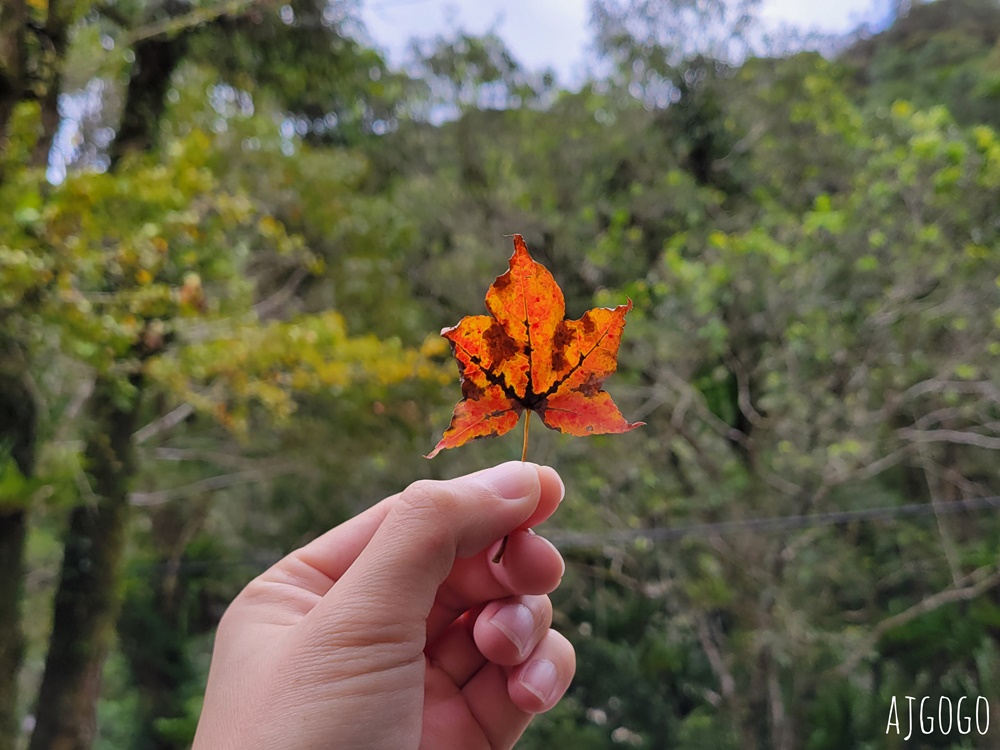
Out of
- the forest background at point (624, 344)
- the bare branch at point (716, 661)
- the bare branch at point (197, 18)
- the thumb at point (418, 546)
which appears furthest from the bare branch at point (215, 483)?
the thumb at point (418, 546)

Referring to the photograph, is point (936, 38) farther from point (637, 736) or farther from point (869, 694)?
point (637, 736)

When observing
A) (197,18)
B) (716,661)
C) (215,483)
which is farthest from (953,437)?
(215,483)

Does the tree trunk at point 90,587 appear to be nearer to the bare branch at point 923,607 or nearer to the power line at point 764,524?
the power line at point 764,524

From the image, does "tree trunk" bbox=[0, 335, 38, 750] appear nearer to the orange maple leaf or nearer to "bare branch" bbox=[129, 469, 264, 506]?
"bare branch" bbox=[129, 469, 264, 506]

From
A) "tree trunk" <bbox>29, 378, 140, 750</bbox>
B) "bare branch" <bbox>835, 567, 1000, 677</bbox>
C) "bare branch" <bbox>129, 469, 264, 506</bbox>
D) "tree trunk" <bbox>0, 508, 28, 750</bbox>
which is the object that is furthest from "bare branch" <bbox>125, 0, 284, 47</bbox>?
Result: "bare branch" <bbox>835, 567, 1000, 677</bbox>

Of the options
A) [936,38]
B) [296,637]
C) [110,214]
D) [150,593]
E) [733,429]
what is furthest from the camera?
[150,593]

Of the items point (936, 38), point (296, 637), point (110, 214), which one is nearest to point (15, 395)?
point (110, 214)
